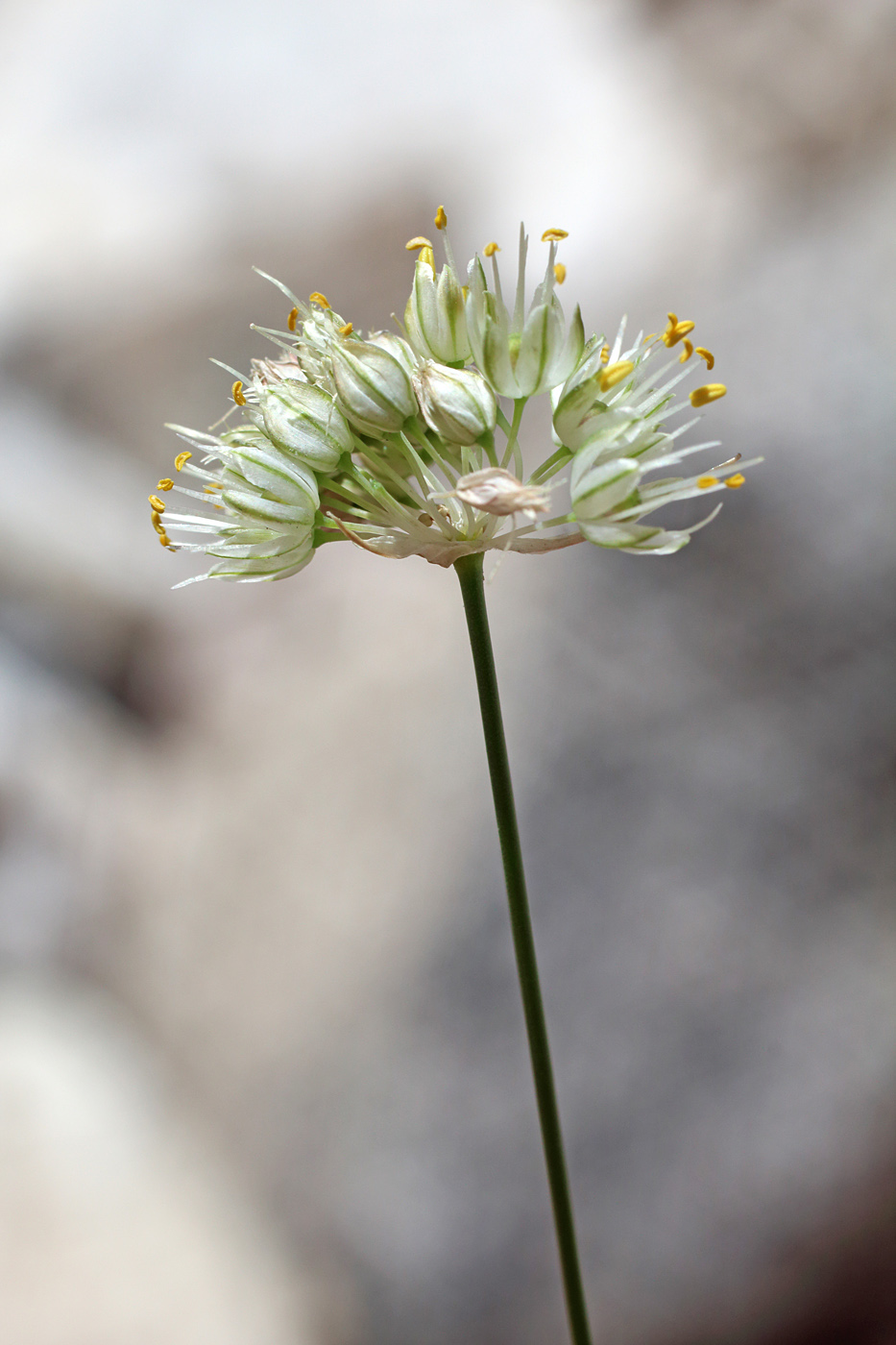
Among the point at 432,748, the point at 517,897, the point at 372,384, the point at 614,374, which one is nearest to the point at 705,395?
the point at 614,374

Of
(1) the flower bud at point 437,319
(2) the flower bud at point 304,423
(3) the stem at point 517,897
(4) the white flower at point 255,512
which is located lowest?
(3) the stem at point 517,897

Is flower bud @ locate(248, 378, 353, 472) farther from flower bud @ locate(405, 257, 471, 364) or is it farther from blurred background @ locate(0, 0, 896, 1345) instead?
blurred background @ locate(0, 0, 896, 1345)

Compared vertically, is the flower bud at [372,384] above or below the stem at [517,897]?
above

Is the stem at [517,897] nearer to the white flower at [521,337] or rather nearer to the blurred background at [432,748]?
the white flower at [521,337]

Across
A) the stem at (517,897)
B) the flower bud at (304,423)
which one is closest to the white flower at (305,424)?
the flower bud at (304,423)

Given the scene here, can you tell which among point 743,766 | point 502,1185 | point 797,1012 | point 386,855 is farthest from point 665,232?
point 502,1185

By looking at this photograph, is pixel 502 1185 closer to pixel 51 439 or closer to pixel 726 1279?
pixel 726 1279
